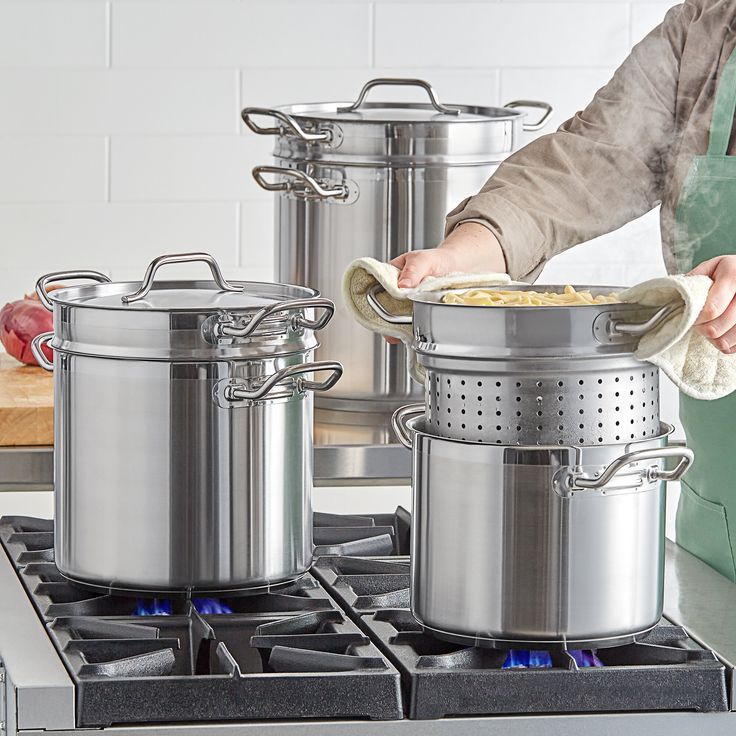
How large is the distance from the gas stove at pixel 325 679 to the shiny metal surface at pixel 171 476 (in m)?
0.04

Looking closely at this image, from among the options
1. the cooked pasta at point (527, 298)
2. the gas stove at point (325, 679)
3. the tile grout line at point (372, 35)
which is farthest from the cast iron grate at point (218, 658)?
the tile grout line at point (372, 35)

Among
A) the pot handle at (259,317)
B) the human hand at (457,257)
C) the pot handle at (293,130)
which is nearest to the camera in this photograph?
the pot handle at (259,317)

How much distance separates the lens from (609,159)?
136 centimetres

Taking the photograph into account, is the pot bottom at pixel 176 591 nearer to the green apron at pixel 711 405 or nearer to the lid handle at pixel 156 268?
the lid handle at pixel 156 268

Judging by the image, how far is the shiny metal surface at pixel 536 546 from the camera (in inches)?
33.1

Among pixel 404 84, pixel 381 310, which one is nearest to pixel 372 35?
pixel 404 84

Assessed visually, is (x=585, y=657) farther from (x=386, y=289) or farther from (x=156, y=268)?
(x=156, y=268)

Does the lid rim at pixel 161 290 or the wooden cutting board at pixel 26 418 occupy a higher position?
the lid rim at pixel 161 290

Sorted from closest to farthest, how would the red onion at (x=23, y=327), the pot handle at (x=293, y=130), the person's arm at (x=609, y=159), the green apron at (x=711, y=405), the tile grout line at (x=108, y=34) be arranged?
the green apron at (x=711, y=405), the person's arm at (x=609, y=159), the pot handle at (x=293, y=130), the red onion at (x=23, y=327), the tile grout line at (x=108, y=34)

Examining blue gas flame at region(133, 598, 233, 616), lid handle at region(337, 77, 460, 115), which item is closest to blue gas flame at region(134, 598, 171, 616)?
blue gas flame at region(133, 598, 233, 616)

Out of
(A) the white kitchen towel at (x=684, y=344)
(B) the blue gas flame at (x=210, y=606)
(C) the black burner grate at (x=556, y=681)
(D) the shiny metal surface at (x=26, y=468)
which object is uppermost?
(A) the white kitchen towel at (x=684, y=344)

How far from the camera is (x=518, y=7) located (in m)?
2.67

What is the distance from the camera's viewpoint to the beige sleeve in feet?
4.42

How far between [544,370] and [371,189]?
0.90m
